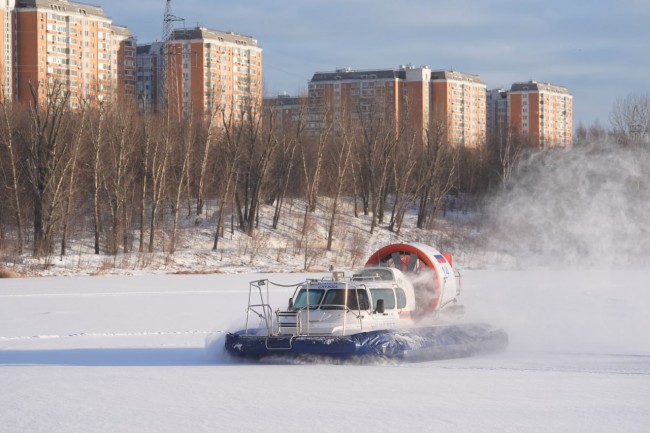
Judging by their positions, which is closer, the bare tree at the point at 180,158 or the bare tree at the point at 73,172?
the bare tree at the point at 73,172

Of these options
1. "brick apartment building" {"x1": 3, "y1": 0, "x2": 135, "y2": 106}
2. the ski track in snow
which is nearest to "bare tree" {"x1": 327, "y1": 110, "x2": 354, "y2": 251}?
"brick apartment building" {"x1": 3, "y1": 0, "x2": 135, "y2": 106}

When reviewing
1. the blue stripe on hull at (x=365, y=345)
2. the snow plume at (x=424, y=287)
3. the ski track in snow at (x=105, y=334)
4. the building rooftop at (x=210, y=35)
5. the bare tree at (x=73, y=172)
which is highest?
the building rooftop at (x=210, y=35)

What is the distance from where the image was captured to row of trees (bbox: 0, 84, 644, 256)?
54938 mm

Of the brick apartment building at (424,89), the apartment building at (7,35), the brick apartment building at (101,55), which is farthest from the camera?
the brick apartment building at (424,89)

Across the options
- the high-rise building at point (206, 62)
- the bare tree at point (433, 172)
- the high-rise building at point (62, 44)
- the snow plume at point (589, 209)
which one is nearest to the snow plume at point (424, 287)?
the snow plume at point (589, 209)

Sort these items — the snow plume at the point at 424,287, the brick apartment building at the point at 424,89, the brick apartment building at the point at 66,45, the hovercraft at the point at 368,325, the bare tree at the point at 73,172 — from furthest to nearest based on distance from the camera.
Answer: the brick apartment building at the point at 424,89 < the brick apartment building at the point at 66,45 < the bare tree at the point at 73,172 < the snow plume at the point at 424,287 < the hovercraft at the point at 368,325

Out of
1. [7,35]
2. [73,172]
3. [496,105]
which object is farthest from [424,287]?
[496,105]

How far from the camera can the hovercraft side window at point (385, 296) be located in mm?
20188

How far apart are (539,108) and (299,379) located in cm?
14082

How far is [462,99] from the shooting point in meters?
141

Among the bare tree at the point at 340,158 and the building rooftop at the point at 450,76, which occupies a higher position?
the building rooftop at the point at 450,76

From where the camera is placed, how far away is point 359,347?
18281 millimetres

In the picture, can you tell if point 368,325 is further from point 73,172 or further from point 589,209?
point 73,172

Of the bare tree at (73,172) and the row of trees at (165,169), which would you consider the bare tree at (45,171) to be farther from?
the bare tree at (73,172)
